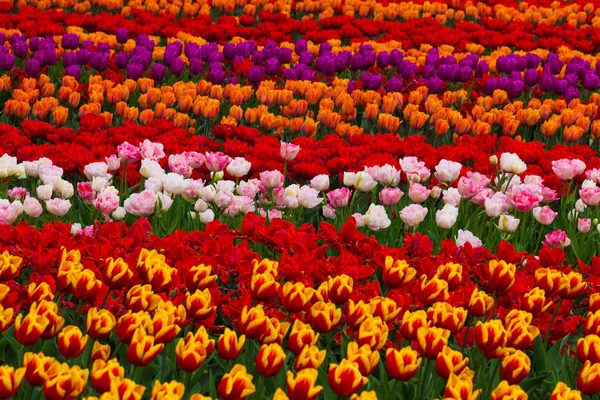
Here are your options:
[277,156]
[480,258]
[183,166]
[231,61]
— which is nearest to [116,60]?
[231,61]

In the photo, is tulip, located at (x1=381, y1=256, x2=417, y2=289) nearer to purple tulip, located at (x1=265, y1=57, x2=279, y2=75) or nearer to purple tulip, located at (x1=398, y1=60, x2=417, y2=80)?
purple tulip, located at (x1=265, y1=57, x2=279, y2=75)

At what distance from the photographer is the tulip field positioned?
2.83 m

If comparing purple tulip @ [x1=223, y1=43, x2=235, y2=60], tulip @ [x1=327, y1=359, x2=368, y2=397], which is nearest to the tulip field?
tulip @ [x1=327, y1=359, x2=368, y2=397]

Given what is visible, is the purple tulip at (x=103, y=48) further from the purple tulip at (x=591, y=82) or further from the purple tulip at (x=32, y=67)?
the purple tulip at (x=591, y=82)

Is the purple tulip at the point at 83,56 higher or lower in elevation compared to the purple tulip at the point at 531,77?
higher

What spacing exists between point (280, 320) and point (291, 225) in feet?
2.87

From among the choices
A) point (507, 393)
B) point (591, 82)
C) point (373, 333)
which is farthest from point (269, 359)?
point (591, 82)

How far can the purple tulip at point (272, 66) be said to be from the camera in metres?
8.86

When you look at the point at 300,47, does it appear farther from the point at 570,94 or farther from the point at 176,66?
the point at 570,94

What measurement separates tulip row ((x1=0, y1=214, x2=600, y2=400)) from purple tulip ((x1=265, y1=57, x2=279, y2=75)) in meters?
4.74

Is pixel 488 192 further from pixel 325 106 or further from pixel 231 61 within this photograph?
pixel 231 61

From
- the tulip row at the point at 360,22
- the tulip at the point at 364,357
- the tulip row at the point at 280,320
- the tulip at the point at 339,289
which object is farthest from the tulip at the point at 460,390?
the tulip row at the point at 360,22

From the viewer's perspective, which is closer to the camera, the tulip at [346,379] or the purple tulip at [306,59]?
the tulip at [346,379]

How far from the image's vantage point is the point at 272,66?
888cm
